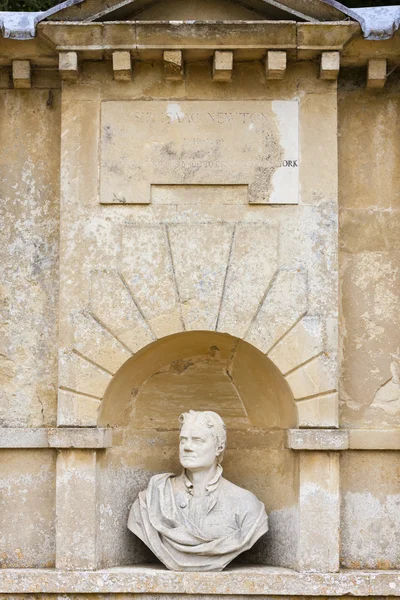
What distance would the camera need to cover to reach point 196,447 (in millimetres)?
6953

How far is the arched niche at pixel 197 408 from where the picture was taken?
22.9 ft

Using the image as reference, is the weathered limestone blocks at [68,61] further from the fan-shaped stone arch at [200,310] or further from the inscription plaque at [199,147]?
the fan-shaped stone arch at [200,310]

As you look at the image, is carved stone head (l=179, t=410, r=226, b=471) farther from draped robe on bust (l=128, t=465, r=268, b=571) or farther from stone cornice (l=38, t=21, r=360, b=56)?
stone cornice (l=38, t=21, r=360, b=56)

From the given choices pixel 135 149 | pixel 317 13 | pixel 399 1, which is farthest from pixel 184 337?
pixel 399 1

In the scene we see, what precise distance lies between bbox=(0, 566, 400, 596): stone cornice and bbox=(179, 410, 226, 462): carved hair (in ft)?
2.86

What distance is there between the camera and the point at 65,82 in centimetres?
702

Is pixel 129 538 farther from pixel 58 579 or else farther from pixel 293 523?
pixel 293 523

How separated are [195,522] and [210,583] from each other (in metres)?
0.44

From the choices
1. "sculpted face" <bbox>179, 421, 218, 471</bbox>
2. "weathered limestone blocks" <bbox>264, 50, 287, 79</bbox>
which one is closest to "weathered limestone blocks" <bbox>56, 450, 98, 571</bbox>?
"sculpted face" <bbox>179, 421, 218, 471</bbox>

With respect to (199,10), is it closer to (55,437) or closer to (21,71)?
(21,71)

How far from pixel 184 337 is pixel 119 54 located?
→ 1865mm

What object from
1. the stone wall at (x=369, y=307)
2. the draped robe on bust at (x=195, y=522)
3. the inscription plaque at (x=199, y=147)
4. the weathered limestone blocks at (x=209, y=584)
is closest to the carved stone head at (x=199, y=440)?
the draped robe on bust at (x=195, y=522)

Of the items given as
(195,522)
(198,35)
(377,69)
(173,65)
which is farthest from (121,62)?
(195,522)

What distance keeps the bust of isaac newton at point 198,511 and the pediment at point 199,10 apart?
8.50 feet
